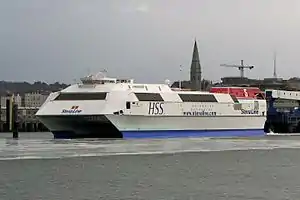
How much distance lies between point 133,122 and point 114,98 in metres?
2.37

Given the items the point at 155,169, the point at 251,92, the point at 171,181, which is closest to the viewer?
the point at 171,181

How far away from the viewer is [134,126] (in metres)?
48.5

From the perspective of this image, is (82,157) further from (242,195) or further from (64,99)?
(64,99)

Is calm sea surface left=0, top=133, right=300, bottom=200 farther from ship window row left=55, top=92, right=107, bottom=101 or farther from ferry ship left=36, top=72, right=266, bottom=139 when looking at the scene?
ship window row left=55, top=92, right=107, bottom=101

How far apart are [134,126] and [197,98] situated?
Result: 730cm

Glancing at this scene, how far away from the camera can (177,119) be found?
2010 inches

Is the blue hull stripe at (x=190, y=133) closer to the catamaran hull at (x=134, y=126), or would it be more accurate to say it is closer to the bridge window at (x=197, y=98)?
the catamaran hull at (x=134, y=126)

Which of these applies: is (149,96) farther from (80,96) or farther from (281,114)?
(281,114)

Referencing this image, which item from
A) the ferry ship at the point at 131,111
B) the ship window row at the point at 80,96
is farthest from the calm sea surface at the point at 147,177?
the ship window row at the point at 80,96

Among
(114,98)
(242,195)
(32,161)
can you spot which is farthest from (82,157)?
(114,98)

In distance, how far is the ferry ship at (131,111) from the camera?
155 ft

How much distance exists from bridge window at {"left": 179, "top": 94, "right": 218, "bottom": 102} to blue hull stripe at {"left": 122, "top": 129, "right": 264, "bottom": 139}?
8.55ft

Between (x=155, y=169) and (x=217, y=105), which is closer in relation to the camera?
(x=155, y=169)

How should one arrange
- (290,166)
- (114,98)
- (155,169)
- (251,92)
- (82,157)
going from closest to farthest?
(155,169)
(290,166)
(82,157)
(114,98)
(251,92)
